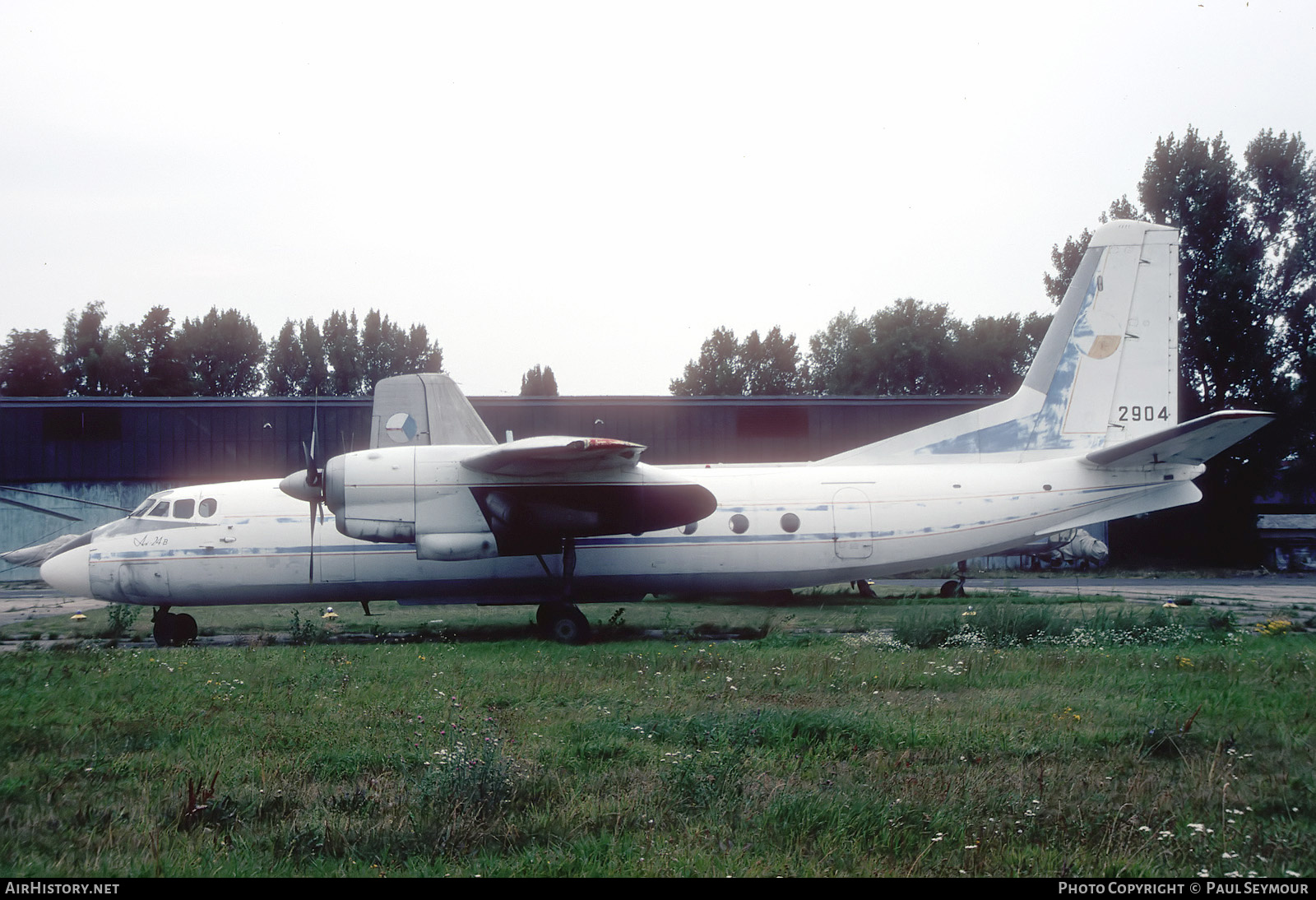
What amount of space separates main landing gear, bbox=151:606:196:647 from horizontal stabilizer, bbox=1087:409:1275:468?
51.7 feet

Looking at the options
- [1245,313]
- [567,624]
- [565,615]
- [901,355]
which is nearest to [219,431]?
[565,615]

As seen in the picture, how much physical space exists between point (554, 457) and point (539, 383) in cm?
4498

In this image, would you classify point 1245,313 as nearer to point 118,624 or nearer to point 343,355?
point 118,624

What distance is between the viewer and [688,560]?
595 inches

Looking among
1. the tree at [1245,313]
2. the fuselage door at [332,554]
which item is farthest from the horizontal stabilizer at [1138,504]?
the tree at [1245,313]

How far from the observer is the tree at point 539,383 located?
5684 centimetres

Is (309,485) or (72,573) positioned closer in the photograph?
(309,485)

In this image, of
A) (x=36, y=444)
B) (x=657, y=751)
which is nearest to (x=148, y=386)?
(x=36, y=444)

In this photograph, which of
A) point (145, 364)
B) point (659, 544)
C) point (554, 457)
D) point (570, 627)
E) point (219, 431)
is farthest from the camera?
point (145, 364)

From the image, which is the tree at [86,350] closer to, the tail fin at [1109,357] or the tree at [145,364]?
the tree at [145,364]

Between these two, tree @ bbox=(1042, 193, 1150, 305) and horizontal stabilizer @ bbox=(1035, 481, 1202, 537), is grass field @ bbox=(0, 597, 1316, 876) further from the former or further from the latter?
tree @ bbox=(1042, 193, 1150, 305)

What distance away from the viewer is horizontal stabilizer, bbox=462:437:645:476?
12969 millimetres

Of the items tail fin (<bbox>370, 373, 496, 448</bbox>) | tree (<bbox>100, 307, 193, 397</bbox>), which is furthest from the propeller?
tree (<bbox>100, 307, 193, 397</bbox>)

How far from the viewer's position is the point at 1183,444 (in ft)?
46.2
